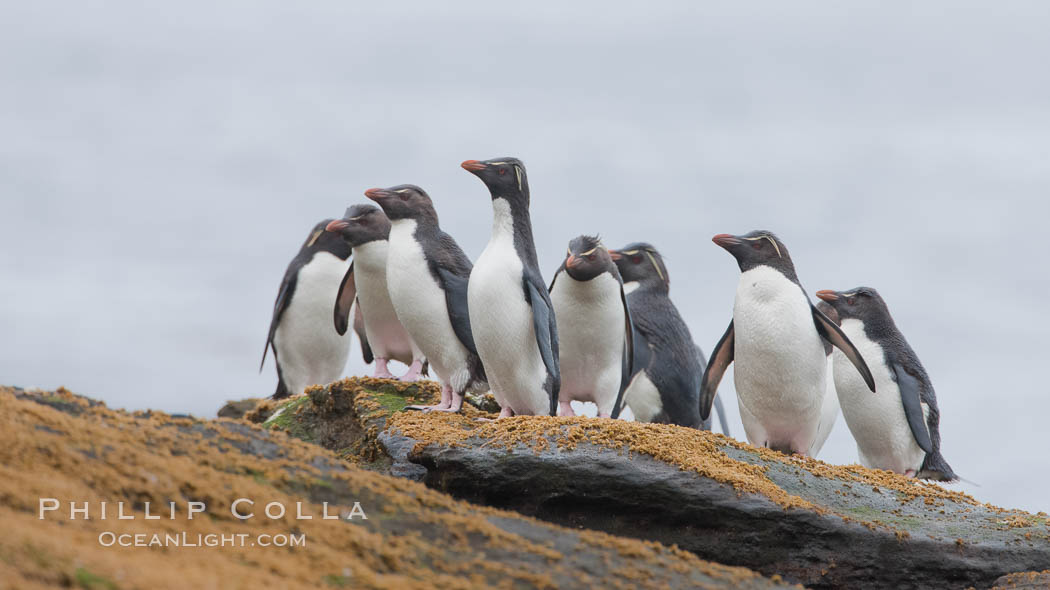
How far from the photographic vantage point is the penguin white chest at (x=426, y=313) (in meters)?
9.65

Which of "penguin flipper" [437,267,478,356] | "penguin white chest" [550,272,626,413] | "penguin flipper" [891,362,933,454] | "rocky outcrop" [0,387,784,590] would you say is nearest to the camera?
"rocky outcrop" [0,387,784,590]

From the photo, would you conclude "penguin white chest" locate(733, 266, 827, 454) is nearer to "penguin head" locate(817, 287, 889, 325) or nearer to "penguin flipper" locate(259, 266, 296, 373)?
"penguin head" locate(817, 287, 889, 325)

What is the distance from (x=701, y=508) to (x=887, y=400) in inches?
188

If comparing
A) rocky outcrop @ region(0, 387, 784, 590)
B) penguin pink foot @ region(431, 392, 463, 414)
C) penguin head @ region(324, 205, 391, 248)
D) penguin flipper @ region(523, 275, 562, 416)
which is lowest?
penguin pink foot @ region(431, 392, 463, 414)

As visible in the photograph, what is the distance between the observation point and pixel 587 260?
10180 millimetres

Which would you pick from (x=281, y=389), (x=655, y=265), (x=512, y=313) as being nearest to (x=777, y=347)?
(x=512, y=313)

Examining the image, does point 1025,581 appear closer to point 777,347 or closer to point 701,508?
point 701,508

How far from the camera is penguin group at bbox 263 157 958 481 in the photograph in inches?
355

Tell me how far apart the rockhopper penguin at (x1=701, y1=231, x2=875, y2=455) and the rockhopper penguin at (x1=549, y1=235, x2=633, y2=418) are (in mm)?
1090

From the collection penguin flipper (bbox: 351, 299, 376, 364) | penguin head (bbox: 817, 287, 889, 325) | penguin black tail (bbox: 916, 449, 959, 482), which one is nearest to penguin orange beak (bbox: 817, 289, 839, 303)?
penguin head (bbox: 817, 287, 889, 325)

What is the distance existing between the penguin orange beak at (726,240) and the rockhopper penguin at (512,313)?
7.20ft

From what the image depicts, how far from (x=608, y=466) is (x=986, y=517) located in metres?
3.05

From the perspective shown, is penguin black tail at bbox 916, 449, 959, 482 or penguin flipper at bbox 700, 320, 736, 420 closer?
penguin flipper at bbox 700, 320, 736, 420

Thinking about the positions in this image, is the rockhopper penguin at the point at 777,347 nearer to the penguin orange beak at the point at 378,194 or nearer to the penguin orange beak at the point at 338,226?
the penguin orange beak at the point at 378,194
